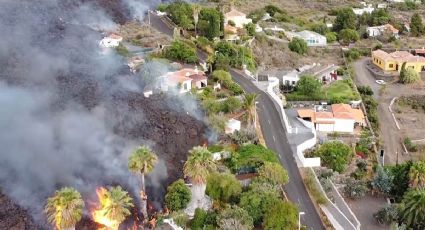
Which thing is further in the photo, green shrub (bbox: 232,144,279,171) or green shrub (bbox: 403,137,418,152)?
green shrub (bbox: 403,137,418,152)

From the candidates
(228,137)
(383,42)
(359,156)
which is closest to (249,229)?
(228,137)

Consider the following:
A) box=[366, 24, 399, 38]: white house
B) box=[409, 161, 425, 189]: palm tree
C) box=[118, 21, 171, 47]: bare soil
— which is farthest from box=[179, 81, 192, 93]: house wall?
Result: box=[366, 24, 399, 38]: white house

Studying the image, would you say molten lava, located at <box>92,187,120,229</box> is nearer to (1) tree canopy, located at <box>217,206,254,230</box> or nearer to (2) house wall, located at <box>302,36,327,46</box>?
(1) tree canopy, located at <box>217,206,254,230</box>

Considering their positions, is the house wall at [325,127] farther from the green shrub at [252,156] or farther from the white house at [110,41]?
the white house at [110,41]

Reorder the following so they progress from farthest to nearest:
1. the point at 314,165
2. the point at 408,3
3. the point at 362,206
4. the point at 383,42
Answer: the point at 408,3
the point at 383,42
the point at 314,165
the point at 362,206

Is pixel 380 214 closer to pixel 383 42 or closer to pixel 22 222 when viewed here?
pixel 22 222

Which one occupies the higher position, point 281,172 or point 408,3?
point 281,172
